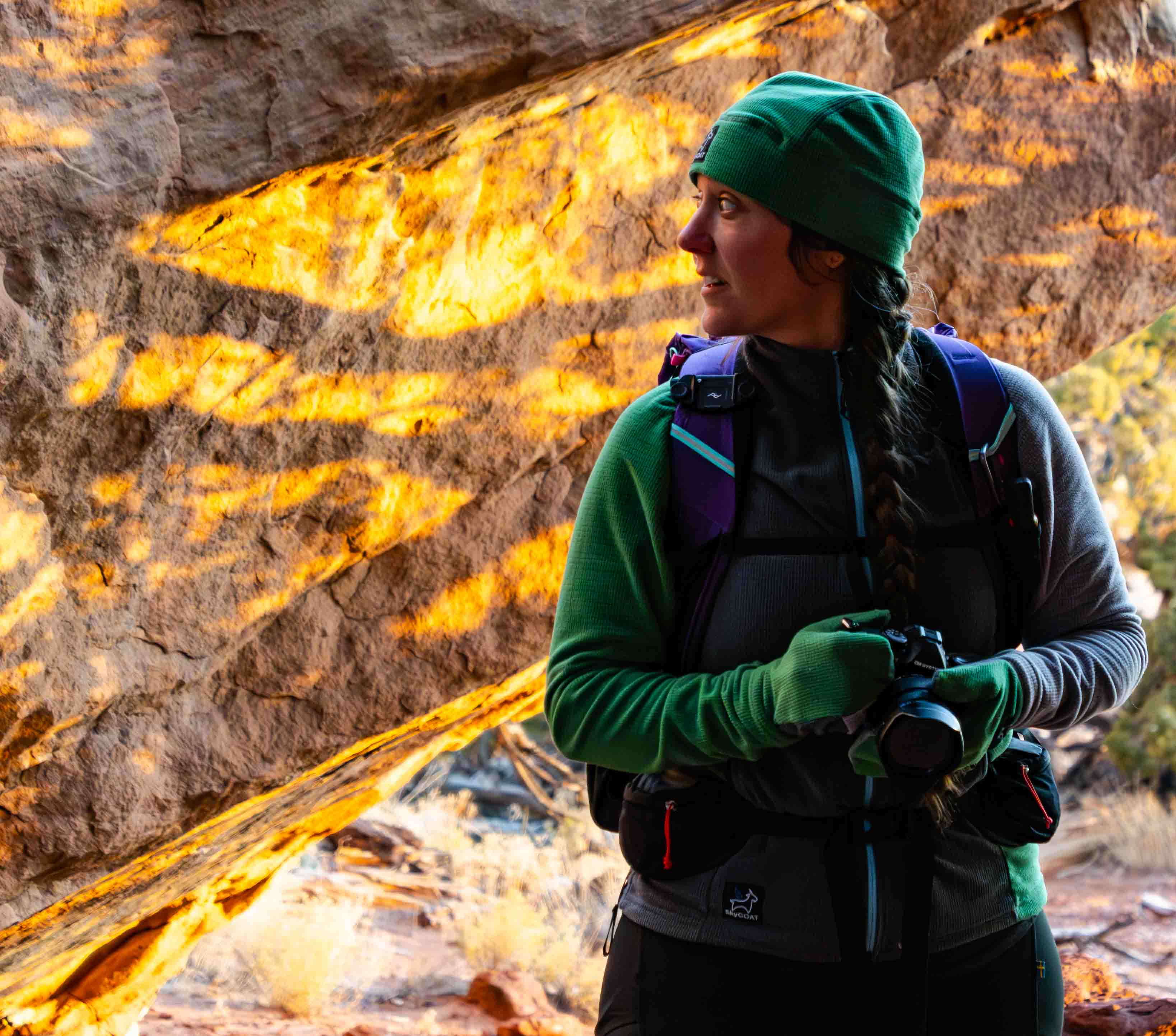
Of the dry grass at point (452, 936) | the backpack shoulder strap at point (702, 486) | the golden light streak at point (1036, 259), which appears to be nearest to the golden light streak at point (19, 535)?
the backpack shoulder strap at point (702, 486)

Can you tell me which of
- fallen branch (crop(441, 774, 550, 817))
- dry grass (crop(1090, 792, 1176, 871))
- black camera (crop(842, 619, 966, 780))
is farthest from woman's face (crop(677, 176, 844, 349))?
fallen branch (crop(441, 774, 550, 817))

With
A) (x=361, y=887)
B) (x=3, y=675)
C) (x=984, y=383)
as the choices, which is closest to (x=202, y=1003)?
(x=361, y=887)

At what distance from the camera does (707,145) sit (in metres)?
1.46

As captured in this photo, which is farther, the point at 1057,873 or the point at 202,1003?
the point at 1057,873

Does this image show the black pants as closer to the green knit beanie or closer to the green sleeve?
the green sleeve

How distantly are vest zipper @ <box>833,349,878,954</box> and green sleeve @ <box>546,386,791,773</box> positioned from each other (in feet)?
0.52

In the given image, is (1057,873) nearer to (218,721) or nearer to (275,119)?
(218,721)

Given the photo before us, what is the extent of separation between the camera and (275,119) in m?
1.78

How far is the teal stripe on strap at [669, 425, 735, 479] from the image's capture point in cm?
136

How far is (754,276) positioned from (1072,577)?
54cm

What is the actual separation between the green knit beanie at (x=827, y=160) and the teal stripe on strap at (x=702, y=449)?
28 cm

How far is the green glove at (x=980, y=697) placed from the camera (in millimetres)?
1225

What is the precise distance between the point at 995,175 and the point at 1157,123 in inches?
18.4

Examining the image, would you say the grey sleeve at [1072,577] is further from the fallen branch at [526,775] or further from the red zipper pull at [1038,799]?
the fallen branch at [526,775]
